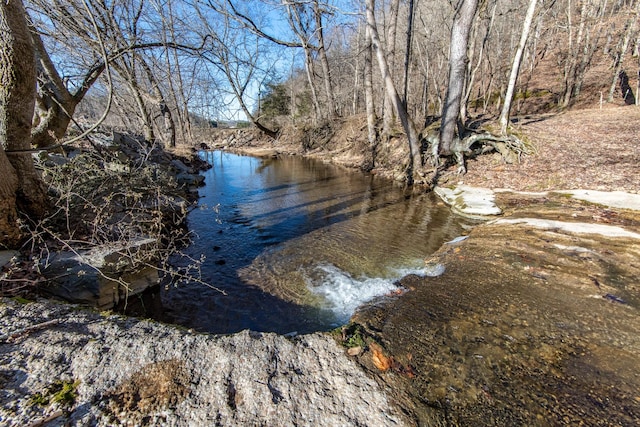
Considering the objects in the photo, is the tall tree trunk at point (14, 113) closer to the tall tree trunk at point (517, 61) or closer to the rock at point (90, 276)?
the rock at point (90, 276)

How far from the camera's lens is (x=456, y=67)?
31.9 ft

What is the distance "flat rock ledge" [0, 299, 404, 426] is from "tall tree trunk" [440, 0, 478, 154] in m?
10.4

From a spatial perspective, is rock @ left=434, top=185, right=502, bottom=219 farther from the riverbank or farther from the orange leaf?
the orange leaf

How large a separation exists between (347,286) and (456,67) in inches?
373

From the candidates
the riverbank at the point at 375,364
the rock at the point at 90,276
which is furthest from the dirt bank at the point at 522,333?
the rock at the point at 90,276

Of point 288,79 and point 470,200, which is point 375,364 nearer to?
point 470,200

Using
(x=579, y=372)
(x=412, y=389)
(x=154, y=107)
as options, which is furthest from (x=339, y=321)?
(x=154, y=107)

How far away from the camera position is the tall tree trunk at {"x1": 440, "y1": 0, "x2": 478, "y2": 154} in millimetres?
9164

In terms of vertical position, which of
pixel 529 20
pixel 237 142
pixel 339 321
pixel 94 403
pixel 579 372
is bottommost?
pixel 339 321

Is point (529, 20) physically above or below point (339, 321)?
above

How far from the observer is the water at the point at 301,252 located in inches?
149

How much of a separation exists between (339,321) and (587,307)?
2869 mm

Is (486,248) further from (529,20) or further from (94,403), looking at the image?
(529,20)

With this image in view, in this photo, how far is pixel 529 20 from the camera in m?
9.07
